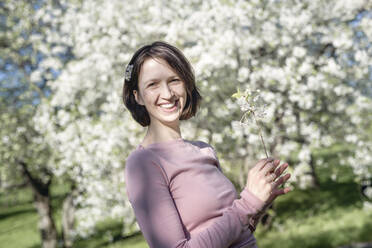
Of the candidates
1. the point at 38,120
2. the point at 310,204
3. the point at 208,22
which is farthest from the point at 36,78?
the point at 310,204

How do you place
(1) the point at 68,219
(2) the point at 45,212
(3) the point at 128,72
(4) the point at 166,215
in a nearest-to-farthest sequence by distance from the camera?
(4) the point at 166,215, (3) the point at 128,72, (2) the point at 45,212, (1) the point at 68,219

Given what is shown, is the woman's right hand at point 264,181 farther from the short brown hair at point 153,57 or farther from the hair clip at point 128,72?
the hair clip at point 128,72

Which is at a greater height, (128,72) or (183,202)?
(128,72)

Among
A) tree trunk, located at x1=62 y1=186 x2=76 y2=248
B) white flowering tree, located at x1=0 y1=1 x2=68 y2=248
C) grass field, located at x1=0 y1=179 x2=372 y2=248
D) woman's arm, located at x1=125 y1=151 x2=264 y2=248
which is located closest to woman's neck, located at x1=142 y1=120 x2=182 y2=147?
woman's arm, located at x1=125 y1=151 x2=264 y2=248

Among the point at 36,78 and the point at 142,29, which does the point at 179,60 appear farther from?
the point at 36,78

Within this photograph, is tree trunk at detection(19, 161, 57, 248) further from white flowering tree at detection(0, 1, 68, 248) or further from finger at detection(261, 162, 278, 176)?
finger at detection(261, 162, 278, 176)

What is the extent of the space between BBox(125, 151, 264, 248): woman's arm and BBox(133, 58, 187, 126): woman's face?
344 mm

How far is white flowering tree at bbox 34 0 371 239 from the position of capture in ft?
19.1

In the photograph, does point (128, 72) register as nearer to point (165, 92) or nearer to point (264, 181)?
point (165, 92)

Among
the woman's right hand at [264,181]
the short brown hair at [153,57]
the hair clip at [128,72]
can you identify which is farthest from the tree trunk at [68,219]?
the woman's right hand at [264,181]

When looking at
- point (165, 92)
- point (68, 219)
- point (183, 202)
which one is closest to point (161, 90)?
point (165, 92)

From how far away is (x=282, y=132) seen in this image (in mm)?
6254

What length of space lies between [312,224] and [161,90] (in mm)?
8230

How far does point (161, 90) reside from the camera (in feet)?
6.00
